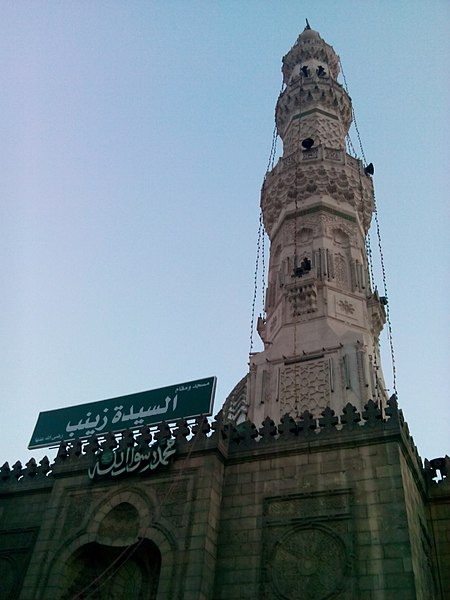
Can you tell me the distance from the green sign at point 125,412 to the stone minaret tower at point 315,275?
4295mm

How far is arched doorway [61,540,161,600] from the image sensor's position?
583 inches

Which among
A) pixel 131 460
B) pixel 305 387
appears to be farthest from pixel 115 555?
pixel 305 387

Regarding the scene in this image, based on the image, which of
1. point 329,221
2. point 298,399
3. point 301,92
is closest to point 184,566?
point 298,399

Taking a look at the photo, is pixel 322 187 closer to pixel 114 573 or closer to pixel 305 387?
pixel 305 387

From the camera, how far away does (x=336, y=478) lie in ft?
46.4

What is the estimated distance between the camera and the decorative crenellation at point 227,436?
14883 mm

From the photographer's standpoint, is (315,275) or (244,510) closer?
(244,510)

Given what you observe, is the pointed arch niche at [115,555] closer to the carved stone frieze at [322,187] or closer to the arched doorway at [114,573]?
the arched doorway at [114,573]

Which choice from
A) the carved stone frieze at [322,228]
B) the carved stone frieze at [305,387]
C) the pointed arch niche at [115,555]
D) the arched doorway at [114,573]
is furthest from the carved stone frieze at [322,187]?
the arched doorway at [114,573]

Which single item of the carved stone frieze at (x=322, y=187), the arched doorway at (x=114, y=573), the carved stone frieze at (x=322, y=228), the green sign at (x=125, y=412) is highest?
the carved stone frieze at (x=322, y=187)

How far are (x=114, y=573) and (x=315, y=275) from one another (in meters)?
13.6

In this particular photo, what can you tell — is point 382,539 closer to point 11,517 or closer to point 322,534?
point 322,534

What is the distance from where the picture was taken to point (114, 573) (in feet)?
49.7

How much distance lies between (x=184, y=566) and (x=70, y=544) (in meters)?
3.45
